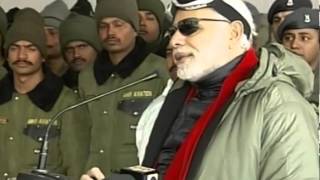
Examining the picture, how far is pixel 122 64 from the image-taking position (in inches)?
113

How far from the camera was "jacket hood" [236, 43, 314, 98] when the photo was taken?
1.57 metres

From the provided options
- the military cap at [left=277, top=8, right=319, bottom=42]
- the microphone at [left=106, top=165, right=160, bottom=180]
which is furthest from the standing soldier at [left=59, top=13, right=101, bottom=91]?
the microphone at [left=106, top=165, right=160, bottom=180]

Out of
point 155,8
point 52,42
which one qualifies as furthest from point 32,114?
point 155,8

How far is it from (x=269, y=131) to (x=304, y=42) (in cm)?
124

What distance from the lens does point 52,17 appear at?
381 centimetres

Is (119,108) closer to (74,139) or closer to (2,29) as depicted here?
(74,139)

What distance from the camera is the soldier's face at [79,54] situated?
3301 millimetres

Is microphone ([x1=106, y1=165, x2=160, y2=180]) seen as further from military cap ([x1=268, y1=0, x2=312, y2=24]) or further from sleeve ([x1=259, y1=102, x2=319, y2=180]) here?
military cap ([x1=268, y1=0, x2=312, y2=24])

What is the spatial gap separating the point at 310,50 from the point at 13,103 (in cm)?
107

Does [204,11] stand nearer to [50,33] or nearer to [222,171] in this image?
[222,171]

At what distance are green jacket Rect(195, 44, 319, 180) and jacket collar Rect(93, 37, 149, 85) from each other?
127 centimetres

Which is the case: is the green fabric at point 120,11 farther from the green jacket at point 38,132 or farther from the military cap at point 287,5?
the military cap at point 287,5

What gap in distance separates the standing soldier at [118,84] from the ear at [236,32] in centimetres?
96

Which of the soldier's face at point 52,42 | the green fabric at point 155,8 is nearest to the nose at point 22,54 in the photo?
the soldier's face at point 52,42
